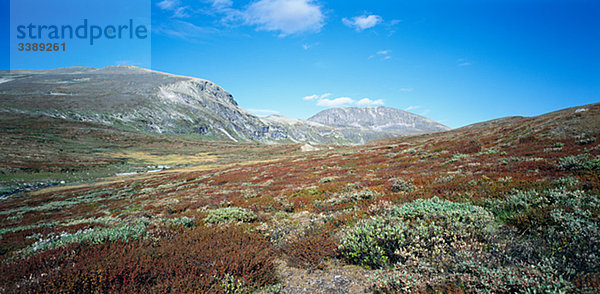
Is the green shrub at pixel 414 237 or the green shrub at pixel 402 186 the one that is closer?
the green shrub at pixel 414 237

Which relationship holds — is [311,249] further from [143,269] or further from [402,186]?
[402,186]

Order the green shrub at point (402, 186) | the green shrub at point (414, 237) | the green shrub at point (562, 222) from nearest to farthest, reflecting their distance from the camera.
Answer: the green shrub at point (562, 222)
the green shrub at point (414, 237)
the green shrub at point (402, 186)

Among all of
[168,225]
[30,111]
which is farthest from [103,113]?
[168,225]

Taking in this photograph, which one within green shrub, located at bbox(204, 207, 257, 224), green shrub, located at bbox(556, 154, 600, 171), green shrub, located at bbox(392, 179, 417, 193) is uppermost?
green shrub, located at bbox(556, 154, 600, 171)

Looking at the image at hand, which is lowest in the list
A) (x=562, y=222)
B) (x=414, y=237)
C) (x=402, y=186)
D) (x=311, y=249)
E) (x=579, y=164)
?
(x=311, y=249)

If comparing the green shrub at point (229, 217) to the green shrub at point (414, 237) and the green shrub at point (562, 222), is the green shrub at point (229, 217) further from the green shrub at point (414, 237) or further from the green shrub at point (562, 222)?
the green shrub at point (562, 222)

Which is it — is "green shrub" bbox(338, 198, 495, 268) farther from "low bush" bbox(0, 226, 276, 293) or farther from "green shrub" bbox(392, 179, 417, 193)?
"green shrub" bbox(392, 179, 417, 193)

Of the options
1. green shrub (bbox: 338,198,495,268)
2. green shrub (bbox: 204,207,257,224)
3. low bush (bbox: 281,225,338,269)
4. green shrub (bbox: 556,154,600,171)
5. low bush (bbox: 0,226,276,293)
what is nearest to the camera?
low bush (bbox: 0,226,276,293)

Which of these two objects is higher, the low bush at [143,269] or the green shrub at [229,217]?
the low bush at [143,269]

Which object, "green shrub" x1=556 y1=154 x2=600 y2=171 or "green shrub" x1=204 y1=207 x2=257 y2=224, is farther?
"green shrub" x1=204 y1=207 x2=257 y2=224

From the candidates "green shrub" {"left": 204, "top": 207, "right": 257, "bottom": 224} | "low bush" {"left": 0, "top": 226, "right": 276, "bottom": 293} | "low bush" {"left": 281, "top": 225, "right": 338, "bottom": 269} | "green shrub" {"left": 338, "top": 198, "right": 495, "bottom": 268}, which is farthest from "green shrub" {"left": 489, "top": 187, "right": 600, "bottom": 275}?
"green shrub" {"left": 204, "top": 207, "right": 257, "bottom": 224}

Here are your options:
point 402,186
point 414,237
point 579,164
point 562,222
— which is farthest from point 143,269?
point 579,164

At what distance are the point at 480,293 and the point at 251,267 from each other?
12.4 ft

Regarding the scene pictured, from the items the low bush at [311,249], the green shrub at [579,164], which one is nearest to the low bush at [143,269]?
the low bush at [311,249]
